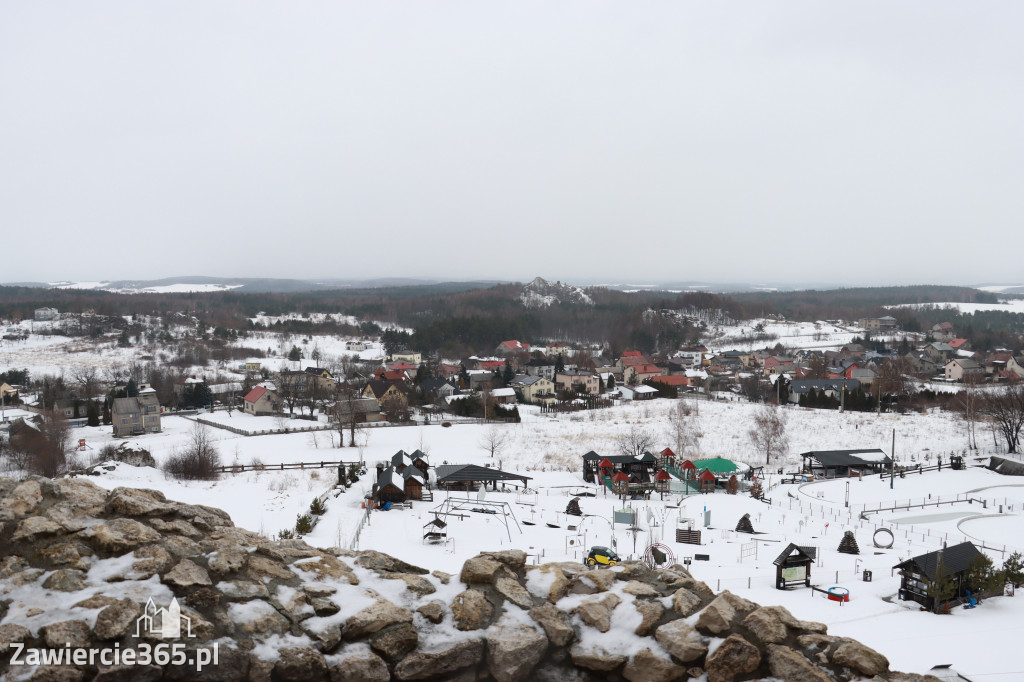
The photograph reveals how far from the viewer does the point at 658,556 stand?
48.1ft

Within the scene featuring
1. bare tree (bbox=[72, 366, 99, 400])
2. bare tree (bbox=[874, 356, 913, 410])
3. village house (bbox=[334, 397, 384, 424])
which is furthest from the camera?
bare tree (bbox=[72, 366, 99, 400])

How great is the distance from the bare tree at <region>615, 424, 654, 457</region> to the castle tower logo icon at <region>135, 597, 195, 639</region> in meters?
29.6

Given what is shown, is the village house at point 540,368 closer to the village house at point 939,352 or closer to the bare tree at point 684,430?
the bare tree at point 684,430

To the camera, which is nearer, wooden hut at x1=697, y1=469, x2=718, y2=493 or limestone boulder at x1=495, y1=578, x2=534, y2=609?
limestone boulder at x1=495, y1=578, x2=534, y2=609

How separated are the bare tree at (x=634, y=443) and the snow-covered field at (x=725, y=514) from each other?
552 millimetres

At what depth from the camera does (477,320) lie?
3622 inches

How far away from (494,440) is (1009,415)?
89.4 ft

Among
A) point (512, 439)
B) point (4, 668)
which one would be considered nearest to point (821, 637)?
point (4, 668)

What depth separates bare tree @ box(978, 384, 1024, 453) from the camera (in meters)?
30.8

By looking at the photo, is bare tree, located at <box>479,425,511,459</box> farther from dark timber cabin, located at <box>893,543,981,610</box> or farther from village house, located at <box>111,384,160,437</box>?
village house, located at <box>111,384,160,437</box>

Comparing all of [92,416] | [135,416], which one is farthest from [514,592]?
[92,416]

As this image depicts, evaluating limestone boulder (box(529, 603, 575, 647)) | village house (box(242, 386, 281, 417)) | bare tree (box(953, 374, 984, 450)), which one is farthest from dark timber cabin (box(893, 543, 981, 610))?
village house (box(242, 386, 281, 417))

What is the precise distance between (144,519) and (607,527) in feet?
51.8

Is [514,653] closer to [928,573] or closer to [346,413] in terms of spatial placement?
[928,573]
